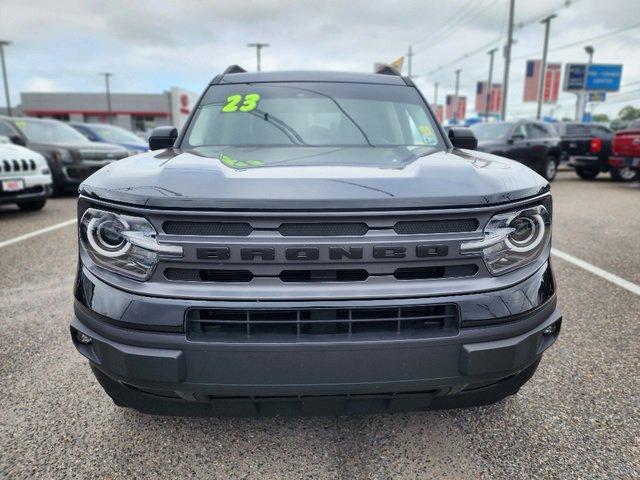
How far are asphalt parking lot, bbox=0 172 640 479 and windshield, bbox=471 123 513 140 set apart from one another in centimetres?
1029

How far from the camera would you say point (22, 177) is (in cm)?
703

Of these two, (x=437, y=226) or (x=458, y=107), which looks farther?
(x=458, y=107)

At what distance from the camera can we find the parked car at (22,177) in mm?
6812

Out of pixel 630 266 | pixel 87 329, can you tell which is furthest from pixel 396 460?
pixel 630 266

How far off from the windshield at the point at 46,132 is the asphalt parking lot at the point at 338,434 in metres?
8.23

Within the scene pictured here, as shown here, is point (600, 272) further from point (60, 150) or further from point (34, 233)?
point (60, 150)

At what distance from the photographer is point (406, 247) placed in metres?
1.53

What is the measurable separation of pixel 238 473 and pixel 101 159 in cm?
937

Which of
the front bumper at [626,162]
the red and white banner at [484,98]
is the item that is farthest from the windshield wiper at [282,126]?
the red and white banner at [484,98]

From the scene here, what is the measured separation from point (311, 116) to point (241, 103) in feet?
1.62

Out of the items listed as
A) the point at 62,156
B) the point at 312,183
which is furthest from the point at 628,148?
the point at 62,156

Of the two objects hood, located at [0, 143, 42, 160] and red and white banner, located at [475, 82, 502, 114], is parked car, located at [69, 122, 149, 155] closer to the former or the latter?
hood, located at [0, 143, 42, 160]

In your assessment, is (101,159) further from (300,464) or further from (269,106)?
(300,464)

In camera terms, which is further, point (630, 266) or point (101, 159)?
point (101, 159)
